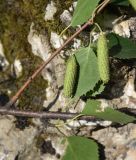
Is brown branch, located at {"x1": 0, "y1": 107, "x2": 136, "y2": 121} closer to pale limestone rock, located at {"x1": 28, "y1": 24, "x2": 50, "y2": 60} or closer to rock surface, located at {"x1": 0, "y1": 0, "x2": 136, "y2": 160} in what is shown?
rock surface, located at {"x1": 0, "y1": 0, "x2": 136, "y2": 160}

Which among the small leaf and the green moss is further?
the green moss

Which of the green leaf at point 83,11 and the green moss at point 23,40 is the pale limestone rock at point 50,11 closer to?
the green moss at point 23,40

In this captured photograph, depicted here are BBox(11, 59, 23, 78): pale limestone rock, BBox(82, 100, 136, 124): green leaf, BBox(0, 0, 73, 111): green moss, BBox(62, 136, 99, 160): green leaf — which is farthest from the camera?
BBox(11, 59, 23, 78): pale limestone rock

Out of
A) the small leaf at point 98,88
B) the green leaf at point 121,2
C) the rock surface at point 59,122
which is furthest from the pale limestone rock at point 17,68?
the green leaf at point 121,2

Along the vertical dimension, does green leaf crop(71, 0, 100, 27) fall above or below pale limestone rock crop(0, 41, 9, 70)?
above

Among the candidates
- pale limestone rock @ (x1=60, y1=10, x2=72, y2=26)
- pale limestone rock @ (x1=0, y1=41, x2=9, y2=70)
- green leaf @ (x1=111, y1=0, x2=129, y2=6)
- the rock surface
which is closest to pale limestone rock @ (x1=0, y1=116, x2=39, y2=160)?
the rock surface

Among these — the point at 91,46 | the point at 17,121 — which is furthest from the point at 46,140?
the point at 91,46

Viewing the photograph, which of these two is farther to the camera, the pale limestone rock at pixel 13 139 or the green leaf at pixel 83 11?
the pale limestone rock at pixel 13 139

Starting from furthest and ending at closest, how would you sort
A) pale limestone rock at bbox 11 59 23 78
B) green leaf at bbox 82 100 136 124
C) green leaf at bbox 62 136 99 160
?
pale limestone rock at bbox 11 59 23 78 → green leaf at bbox 62 136 99 160 → green leaf at bbox 82 100 136 124
